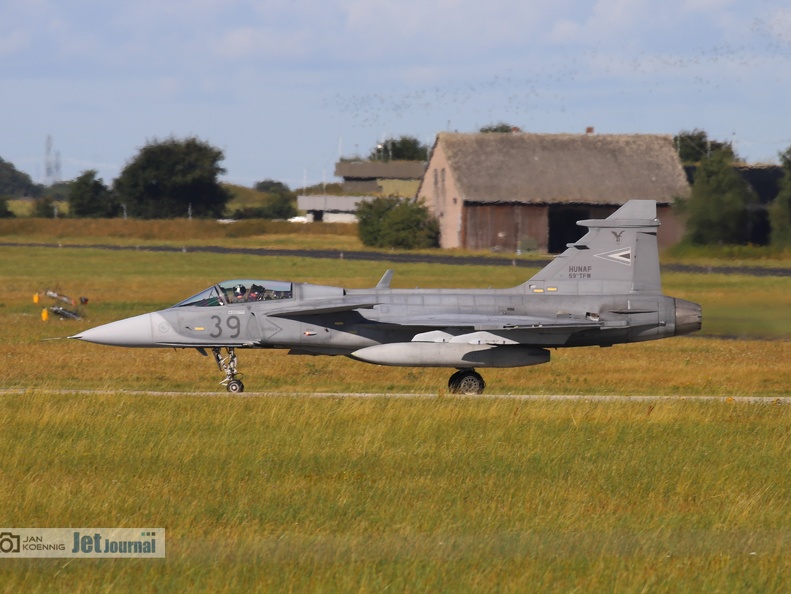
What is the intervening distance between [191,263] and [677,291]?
108 ft

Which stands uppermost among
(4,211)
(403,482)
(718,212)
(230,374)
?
(4,211)

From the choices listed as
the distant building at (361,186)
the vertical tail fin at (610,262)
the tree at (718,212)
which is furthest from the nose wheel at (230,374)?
the distant building at (361,186)

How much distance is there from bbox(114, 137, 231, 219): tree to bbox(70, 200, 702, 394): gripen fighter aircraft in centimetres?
9498

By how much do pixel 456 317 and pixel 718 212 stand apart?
4229 centimetres

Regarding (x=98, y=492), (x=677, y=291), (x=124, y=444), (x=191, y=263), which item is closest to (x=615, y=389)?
(x=124, y=444)

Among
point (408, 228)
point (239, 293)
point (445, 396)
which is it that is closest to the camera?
point (445, 396)

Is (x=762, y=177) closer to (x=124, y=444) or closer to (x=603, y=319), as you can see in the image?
(x=603, y=319)

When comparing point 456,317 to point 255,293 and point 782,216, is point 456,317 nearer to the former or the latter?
point 255,293

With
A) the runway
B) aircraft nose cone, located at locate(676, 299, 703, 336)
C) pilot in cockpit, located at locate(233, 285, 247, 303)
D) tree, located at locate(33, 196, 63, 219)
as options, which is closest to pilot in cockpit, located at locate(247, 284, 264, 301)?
pilot in cockpit, located at locate(233, 285, 247, 303)

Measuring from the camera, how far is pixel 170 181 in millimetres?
117125

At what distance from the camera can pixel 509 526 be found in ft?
39.1

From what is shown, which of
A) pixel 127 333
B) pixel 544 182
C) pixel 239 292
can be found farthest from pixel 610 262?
pixel 544 182

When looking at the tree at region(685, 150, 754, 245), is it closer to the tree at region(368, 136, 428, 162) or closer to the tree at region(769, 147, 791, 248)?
the tree at region(769, 147, 791, 248)

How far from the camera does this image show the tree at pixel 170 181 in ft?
384
